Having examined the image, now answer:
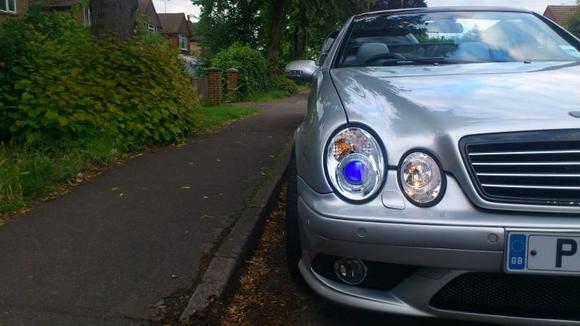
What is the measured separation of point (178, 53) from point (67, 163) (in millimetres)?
3829

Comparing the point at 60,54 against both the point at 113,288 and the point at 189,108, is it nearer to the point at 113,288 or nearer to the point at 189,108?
the point at 189,108

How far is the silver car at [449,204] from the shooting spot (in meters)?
2.17

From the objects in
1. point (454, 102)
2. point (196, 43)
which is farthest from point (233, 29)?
point (454, 102)

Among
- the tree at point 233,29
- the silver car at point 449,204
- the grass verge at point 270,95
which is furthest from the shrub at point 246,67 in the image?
the silver car at point 449,204

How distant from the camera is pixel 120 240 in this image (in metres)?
3.84

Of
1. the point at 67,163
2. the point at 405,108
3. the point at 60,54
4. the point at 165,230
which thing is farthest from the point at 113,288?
the point at 60,54

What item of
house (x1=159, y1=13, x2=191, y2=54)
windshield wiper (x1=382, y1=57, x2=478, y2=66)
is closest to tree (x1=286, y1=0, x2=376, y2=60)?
windshield wiper (x1=382, y1=57, x2=478, y2=66)

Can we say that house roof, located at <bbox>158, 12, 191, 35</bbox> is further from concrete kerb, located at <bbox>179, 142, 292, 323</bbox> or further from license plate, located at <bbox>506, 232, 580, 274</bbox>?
license plate, located at <bbox>506, 232, 580, 274</bbox>

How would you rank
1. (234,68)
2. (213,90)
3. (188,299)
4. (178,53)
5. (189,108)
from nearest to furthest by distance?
(188,299) → (189,108) → (178,53) → (213,90) → (234,68)

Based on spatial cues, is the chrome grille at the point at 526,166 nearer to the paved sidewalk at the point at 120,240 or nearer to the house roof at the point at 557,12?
the paved sidewalk at the point at 120,240

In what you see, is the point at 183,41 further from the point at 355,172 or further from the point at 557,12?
the point at 355,172

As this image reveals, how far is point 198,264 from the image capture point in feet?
11.3

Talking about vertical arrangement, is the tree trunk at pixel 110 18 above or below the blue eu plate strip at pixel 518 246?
above

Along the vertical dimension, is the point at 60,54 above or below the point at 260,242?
above
